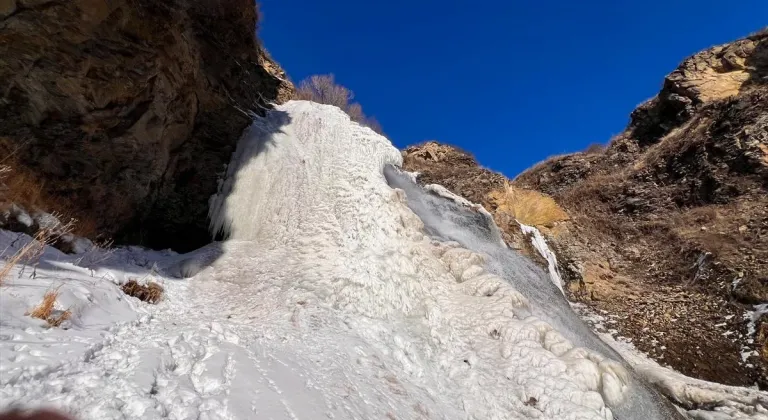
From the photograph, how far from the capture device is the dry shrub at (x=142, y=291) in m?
5.52

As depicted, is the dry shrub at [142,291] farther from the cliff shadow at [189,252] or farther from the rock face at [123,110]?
the rock face at [123,110]

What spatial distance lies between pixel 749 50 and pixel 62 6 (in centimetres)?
2350

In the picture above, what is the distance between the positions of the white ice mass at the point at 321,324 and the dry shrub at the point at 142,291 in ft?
0.71

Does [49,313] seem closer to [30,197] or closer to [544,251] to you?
[30,197]

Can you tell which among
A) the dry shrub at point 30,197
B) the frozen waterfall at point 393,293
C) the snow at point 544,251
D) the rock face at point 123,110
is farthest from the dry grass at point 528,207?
the dry shrub at point 30,197

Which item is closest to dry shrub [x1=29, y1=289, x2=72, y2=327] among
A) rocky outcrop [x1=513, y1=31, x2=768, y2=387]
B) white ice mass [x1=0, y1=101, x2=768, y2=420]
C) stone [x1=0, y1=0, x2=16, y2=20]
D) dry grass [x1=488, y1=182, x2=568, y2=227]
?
white ice mass [x1=0, y1=101, x2=768, y2=420]

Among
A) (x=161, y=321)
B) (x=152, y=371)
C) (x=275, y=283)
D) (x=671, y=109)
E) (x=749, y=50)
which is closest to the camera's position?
(x=152, y=371)

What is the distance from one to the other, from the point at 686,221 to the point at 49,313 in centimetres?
Result: 1515

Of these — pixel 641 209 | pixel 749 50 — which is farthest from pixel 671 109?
pixel 641 209

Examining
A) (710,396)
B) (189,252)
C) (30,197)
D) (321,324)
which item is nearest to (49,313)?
(321,324)

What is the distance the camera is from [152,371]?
329 centimetres

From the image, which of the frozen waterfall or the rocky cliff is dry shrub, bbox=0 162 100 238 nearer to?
the frozen waterfall

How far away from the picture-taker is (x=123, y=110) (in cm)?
775

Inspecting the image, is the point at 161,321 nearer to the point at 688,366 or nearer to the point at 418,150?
the point at 688,366
